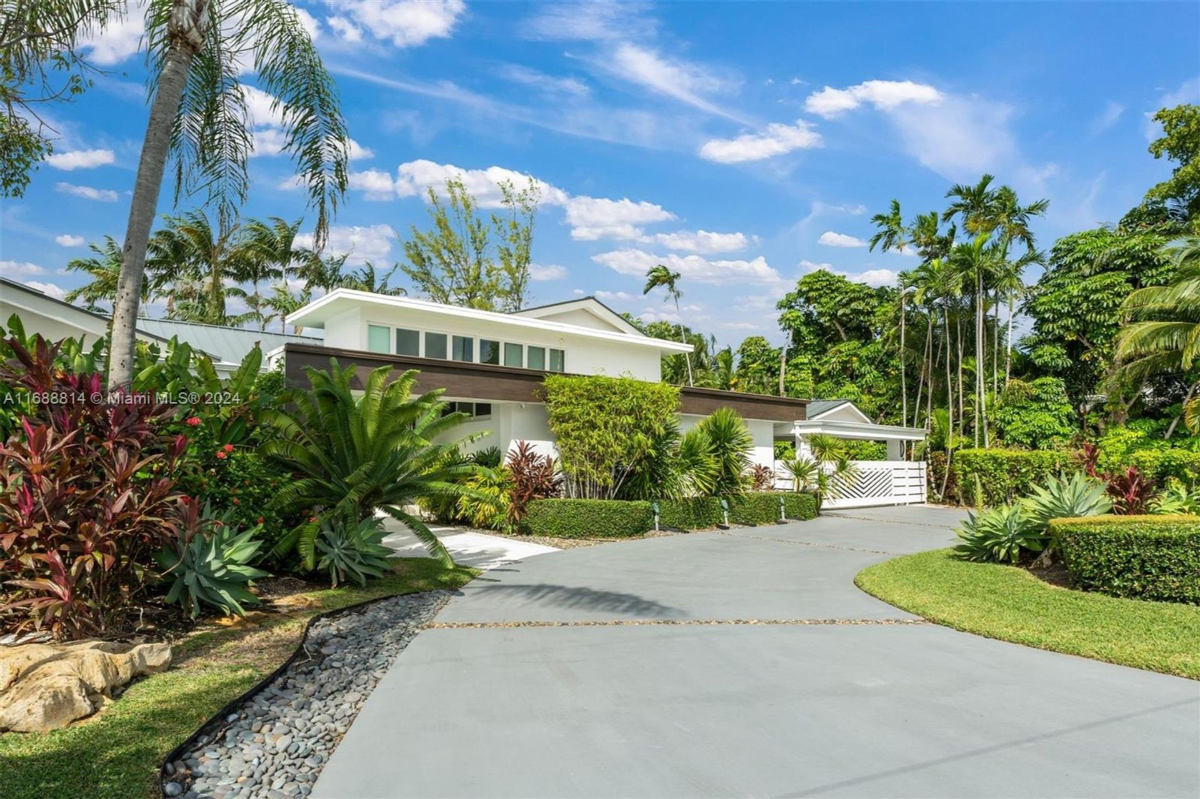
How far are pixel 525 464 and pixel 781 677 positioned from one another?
398 inches

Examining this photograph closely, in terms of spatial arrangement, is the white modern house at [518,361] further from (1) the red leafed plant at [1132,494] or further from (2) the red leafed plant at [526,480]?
(1) the red leafed plant at [1132,494]

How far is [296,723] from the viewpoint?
4.43 metres

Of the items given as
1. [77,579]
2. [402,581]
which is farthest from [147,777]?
[402,581]

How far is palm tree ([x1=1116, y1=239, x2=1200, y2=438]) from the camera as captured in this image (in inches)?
671

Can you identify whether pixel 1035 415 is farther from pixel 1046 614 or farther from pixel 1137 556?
pixel 1046 614

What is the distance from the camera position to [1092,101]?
49.0ft

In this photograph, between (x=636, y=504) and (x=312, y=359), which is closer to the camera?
(x=312, y=359)

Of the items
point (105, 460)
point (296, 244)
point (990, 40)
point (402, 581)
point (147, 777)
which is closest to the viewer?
point (147, 777)

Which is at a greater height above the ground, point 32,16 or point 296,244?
point 296,244

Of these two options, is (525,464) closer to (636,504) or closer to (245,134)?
(636,504)

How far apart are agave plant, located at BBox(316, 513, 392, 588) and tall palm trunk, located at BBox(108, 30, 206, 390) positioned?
300cm

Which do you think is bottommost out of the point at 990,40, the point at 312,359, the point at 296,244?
the point at 312,359

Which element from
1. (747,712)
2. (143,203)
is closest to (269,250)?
(143,203)

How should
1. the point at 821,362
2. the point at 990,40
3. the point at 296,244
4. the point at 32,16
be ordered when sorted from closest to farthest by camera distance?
the point at 32,16
the point at 990,40
the point at 296,244
the point at 821,362
